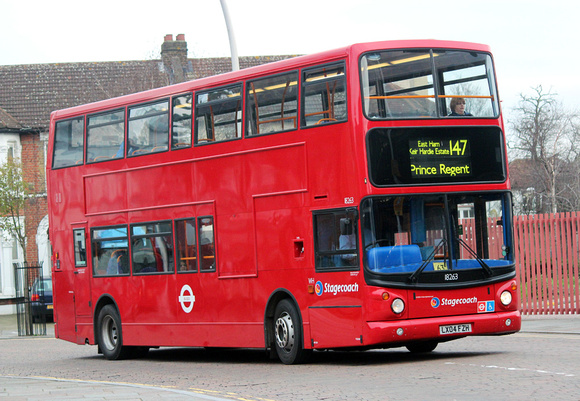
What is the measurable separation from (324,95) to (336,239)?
2.09 metres

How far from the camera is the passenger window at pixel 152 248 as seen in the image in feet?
59.0

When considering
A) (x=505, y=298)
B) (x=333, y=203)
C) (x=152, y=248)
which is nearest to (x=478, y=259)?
(x=505, y=298)

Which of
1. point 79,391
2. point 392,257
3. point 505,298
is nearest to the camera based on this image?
point 79,391

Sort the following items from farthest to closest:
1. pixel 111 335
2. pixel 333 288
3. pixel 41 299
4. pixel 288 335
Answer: pixel 41 299, pixel 111 335, pixel 288 335, pixel 333 288

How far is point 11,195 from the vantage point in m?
39.3

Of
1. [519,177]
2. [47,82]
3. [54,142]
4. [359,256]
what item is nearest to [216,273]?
[359,256]

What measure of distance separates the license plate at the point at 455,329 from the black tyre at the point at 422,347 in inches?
72.3

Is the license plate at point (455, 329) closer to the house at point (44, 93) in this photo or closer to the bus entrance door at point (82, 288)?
the bus entrance door at point (82, 288)

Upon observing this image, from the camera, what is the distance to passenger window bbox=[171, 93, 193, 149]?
17359mm

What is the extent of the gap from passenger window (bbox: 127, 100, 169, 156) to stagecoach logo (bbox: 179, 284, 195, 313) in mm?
2510

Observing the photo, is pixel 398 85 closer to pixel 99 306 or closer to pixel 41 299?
pixel 99 306

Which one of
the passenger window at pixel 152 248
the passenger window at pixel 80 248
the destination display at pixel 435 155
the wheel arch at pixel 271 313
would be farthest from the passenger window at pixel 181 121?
the destination display at pixel 435 155

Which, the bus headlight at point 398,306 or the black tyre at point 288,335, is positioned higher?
the bus headlight at point 398,306

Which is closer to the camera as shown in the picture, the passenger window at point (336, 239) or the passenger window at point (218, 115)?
the passenger window at point (336, 239)
